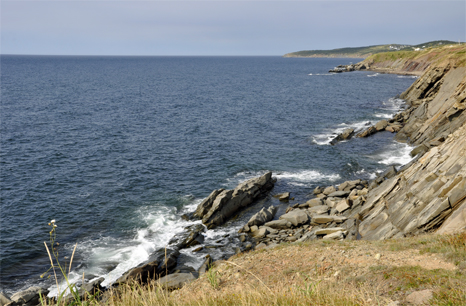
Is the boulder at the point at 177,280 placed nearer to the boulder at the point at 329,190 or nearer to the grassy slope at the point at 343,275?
the grassy slope at the point at 343,275

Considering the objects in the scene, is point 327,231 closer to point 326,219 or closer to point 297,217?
point 326,219

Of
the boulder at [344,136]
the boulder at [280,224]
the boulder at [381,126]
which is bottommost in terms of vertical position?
the boulder at [280,224]

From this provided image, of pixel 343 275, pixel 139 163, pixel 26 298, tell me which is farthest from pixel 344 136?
pixel 26 298

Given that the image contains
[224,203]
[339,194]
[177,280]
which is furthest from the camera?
[339,194]

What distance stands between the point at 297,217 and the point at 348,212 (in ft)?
15.2

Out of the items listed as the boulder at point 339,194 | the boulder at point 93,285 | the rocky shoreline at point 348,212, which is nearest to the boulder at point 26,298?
the rocky shoreline at point 348,212

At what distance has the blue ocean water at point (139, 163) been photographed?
29281 millimetres

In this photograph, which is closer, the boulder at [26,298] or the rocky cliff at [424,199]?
the rocky cliff at [424,199]

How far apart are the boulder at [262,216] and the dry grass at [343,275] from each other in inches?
427

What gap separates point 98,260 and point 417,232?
2327 centimetres

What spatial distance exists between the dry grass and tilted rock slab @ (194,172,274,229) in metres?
12.8

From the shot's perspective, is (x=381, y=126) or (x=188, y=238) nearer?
(x=188, y=238)

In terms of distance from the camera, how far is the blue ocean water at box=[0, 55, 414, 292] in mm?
29281

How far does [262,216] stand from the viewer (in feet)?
104
